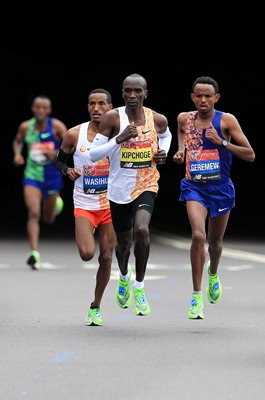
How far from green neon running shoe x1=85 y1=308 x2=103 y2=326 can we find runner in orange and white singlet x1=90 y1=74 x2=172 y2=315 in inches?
13.4

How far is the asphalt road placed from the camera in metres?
8.23

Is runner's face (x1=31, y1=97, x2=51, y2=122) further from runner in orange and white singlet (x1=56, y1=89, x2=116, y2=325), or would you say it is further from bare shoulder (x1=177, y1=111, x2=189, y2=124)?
runner in orange and white singlet (x1=56, y1=89, x2=116, y2=325)

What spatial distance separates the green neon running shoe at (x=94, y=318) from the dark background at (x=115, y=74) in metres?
34.3

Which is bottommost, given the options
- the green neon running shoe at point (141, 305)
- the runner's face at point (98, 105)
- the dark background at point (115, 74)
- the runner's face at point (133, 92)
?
the dark background at point (115, 74)

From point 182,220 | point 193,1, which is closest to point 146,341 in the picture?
point 182,220

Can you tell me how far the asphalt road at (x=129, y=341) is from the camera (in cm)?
823

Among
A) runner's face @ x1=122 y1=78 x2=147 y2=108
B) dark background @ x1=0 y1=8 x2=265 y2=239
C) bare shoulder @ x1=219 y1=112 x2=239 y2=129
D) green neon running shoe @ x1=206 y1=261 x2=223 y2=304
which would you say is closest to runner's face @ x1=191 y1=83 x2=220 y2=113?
bare shoulder @ x1=219 y1=112 x2=239 y2=129

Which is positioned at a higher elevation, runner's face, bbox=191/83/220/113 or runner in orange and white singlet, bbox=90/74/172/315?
runner's face, bbox=191/83/220/113

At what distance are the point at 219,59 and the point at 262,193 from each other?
28.2 feet

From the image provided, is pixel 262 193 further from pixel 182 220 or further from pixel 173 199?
pixel 182 220

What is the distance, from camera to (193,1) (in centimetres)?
4641

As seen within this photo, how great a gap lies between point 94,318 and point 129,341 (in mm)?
1085

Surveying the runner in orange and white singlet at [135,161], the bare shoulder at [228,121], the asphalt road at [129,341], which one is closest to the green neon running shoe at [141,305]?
the runner in orange and white singlet at [135,161]

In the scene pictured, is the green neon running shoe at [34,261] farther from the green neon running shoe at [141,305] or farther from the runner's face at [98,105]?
the green neon running shoe at [141,305]
